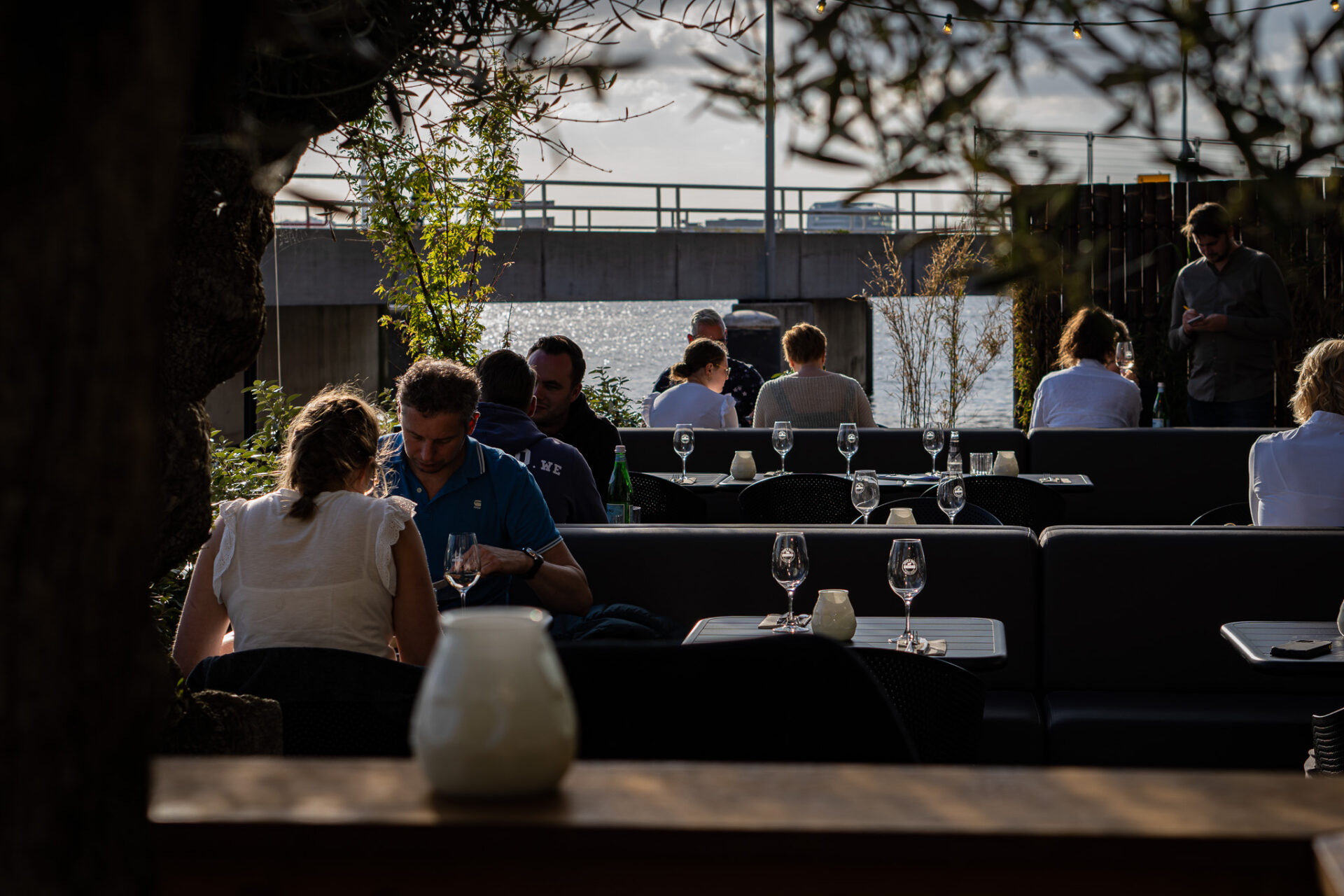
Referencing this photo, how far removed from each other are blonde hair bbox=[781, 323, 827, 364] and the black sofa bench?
10.9ft

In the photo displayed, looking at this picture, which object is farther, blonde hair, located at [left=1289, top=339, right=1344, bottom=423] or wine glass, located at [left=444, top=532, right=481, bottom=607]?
blonde hair, located at [left=1289, top=339, right=1344, bottom=423]

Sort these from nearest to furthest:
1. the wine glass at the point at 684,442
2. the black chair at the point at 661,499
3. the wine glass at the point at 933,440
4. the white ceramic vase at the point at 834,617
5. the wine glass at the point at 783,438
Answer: the white ceramic vase at the point at 834,617 → the black chair at the point at 661,499 → the wine glass at the point at 933,440 → the wine glass at the point at 783,438 → the wine glass at the point at 684,442

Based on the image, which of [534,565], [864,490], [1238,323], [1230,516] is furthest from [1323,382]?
[1238,323]

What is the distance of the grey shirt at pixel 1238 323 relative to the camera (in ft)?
25.2

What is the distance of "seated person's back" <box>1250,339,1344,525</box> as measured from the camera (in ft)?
14.4

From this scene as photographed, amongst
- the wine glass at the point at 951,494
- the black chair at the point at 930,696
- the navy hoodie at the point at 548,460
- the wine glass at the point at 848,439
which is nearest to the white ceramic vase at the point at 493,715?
the black chair at the point at 930,696

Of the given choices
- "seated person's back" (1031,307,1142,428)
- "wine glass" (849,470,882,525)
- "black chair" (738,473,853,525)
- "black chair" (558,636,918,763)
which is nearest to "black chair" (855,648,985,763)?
"black chair" (558,636,918,763)

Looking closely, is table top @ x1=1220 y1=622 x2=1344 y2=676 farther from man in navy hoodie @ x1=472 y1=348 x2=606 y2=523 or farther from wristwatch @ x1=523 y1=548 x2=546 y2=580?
man in navy hoodie @ x1=472 y1=348 x2=606 y2=523

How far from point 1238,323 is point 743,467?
3.15 meters

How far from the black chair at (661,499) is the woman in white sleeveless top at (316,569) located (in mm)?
3346

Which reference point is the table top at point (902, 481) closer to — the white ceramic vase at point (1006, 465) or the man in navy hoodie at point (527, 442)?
the white ceramic vase at point (1006, 465)

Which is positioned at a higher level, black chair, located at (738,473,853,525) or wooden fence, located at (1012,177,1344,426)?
wooden fence, located at (1012,177,1344,426)

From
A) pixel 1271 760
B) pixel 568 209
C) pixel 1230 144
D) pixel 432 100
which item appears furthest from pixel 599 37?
pixel 568 209

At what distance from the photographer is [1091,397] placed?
24.1 feet
